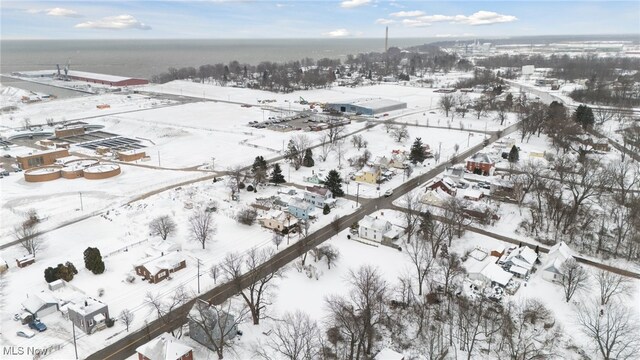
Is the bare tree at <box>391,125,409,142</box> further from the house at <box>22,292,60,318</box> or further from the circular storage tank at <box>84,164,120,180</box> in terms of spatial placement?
the house at <box>22,292,60,318</box>

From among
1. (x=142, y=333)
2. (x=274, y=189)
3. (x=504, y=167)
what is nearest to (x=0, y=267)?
(x=142, y=333)

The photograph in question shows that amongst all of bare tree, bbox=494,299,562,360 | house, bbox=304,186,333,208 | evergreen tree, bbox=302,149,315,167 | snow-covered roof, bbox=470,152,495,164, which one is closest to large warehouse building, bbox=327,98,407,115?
evergreen tree, bbox=302,149,315,167

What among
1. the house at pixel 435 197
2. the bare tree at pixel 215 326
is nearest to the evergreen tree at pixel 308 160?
the house at pixel 435 197

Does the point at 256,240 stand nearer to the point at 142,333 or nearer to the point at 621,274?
the point at 142,333

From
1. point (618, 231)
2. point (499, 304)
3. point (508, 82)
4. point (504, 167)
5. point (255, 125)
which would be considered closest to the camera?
point (499, 304)

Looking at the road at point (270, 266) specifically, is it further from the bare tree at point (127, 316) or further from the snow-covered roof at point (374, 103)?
the snow-covered roof at point (374, 103)

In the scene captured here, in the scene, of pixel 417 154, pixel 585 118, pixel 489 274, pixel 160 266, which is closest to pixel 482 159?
pixel 417 154
